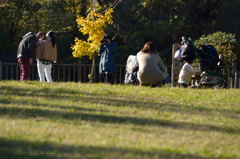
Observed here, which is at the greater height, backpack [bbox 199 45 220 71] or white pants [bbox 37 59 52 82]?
backpack [bbox 199 45 220 71]

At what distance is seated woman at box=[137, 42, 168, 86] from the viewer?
55.3ft

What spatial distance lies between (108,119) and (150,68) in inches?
279

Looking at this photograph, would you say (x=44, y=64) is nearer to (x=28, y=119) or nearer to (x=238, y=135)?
(x=28, y=119)

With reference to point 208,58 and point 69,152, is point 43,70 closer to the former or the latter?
point 208,58

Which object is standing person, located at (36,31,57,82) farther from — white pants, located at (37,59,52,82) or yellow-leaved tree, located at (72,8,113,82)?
yellow-leaved tree, located at (72,8,113,82)

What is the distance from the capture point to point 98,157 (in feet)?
21.9

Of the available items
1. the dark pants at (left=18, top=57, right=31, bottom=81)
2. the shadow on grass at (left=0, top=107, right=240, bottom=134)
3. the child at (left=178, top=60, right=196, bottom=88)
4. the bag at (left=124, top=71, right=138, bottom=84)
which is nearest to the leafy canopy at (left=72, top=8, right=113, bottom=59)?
the bag at (left=124, top=71, right=138, bottom=84)

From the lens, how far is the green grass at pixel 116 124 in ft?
23.7

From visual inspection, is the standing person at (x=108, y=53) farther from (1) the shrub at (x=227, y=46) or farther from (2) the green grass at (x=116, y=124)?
(1) the shrub at (x=227, y=46)

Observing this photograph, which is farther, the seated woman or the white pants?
the white pants

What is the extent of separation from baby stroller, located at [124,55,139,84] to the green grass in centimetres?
391

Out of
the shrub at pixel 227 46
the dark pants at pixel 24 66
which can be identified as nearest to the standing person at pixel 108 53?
the dark pants at pixel 24 66

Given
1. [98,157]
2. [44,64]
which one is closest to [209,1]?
[44,64]

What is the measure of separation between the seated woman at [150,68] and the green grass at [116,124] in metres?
1.95
